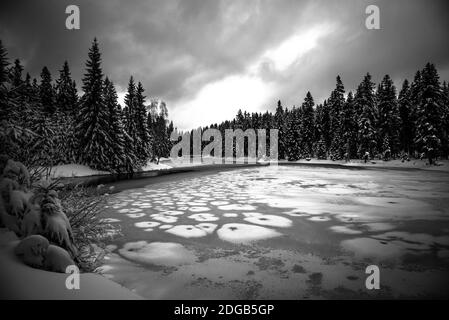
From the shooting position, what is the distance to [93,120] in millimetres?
28422

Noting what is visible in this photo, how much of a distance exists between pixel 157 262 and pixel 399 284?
5.07 m

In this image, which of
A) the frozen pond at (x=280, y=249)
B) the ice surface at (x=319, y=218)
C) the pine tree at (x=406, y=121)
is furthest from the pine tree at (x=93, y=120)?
the pine tree at (x=406, y=121)

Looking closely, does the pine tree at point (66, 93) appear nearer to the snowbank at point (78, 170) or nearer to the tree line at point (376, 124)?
the snowbank at point (78, 170)

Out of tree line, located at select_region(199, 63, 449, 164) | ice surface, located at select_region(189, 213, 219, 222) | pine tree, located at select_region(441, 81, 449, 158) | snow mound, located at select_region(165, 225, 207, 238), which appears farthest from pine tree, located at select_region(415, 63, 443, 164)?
snow mound, located at select_region(165, 225, 207, 238)

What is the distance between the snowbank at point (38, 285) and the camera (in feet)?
9.37

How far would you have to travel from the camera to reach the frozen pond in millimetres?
4508

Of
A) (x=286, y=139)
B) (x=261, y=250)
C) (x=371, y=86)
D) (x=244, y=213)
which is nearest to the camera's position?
(x=261, y=250)

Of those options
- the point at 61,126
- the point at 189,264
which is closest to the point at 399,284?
the point at 189,264

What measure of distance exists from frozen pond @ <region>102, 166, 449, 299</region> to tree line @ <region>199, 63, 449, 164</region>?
31376 mm

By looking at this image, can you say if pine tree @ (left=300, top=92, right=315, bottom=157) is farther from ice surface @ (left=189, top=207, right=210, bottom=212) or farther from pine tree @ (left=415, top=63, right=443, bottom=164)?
Result: ice surface @ (left=189, top=207, right=210, bottom=212)

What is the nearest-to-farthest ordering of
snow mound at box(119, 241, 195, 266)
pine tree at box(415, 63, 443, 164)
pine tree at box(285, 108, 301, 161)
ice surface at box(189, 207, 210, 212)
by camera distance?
snow mound at box(119, 241, 195, 266), ice surface at box(189, 207, 210, 212), pine tree at box(415, 63, 443, 164), pine tree at box(285, 108, 301, 161)

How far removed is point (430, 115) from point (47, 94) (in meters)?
58.3
